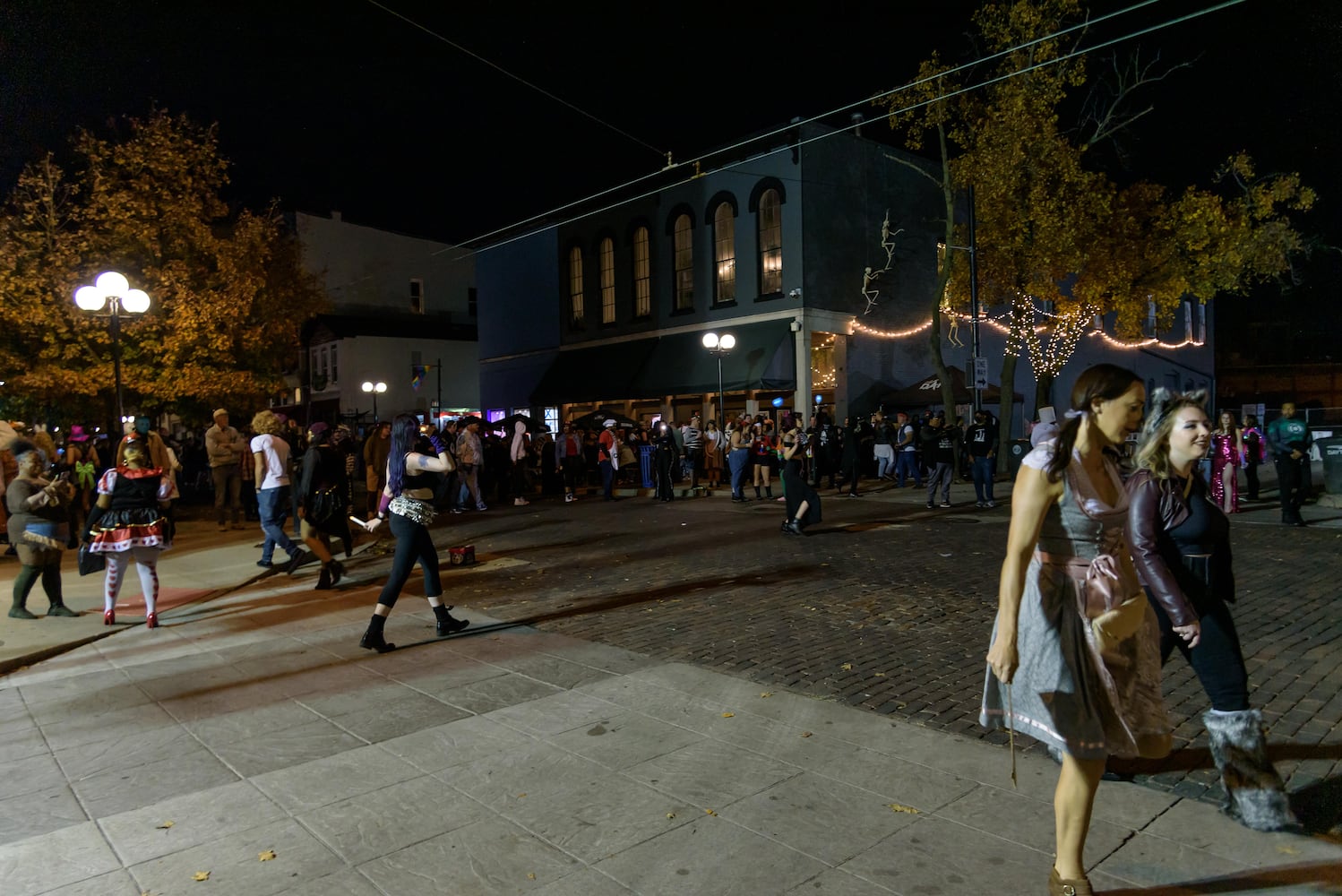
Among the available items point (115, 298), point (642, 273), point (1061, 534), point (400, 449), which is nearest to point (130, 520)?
point (400, 449)

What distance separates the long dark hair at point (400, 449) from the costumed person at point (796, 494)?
6.36 m

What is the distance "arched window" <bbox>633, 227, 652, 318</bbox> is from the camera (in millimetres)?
29328

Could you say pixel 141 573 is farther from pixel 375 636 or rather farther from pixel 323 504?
pixel 375 636

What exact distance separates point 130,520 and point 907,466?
16.0m

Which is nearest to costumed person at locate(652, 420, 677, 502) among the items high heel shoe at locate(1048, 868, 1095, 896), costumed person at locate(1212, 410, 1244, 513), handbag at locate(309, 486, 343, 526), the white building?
handbag at locate(309, 486, 343, 526)

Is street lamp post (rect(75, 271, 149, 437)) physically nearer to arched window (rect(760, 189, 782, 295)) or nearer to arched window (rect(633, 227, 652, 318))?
arched window (rect(760, 189, 782, 295))

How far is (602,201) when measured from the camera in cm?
3134

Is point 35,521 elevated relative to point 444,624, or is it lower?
elevated

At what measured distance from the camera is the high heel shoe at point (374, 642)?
650cm

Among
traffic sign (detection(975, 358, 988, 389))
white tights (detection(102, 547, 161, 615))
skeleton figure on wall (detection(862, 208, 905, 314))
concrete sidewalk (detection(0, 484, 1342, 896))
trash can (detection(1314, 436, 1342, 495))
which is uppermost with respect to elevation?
skeleton figure on wall (detection(862, 208, 905, 314))

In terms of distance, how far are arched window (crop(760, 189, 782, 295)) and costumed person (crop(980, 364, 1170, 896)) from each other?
2311 cm

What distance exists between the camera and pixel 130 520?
24.7 ft

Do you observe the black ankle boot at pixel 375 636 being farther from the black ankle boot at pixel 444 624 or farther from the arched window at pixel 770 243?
the arched window at pixel 770 243

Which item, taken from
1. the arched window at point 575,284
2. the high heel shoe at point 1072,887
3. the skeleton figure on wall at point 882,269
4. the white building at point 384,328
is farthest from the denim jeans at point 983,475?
the white building at point 384,328
